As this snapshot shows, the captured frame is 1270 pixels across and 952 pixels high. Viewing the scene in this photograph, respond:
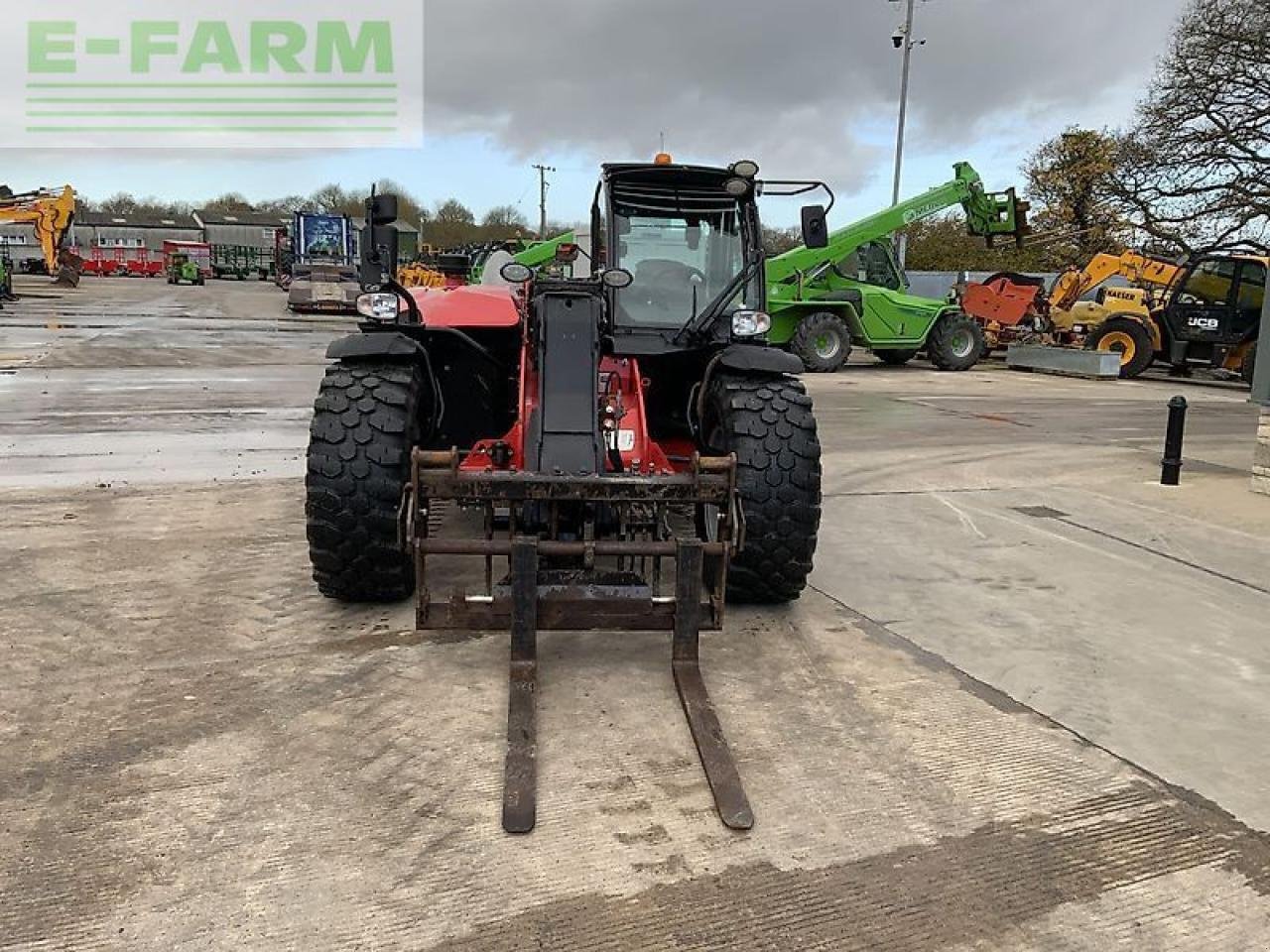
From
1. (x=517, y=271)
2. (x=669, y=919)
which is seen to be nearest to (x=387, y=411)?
(x=517, y=271)

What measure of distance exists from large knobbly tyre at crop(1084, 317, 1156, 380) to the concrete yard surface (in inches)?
538

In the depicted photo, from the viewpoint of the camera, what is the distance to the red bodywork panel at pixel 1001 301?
21.2 metres

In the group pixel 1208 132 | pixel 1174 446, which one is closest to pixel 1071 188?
pixel 1208 132

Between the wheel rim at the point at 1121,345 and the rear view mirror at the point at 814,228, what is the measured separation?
14716mm

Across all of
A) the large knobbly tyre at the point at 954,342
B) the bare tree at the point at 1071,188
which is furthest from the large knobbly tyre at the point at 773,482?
the bare tree at the point at 1071,188

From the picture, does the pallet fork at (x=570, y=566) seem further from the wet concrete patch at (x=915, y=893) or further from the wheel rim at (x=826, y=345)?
the wheel rim at (x=826, y=345)

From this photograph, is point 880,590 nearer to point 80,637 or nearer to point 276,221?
point 80,637

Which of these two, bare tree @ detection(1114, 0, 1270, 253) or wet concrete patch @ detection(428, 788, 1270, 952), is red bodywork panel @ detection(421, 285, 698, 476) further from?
bare tree @ detection(1114, 0, 1270, 253)

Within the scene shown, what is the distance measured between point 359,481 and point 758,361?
1951 mm

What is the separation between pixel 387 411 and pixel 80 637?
1.60 meters

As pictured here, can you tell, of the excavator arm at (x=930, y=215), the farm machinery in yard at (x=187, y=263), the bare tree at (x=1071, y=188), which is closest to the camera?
the excavator arm at (x=930, y=215)

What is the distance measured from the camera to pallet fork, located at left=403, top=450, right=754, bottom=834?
379 cm

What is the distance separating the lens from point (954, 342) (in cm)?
1880

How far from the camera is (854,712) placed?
3820 mm
